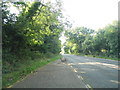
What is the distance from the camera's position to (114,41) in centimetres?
3806

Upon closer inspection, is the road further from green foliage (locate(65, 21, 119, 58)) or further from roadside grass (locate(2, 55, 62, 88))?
green foliage (locate(65, 21, 119, 58))

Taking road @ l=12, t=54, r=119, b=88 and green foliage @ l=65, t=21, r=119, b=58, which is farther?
green foliage @ l=65, t=21, r=119, b=58

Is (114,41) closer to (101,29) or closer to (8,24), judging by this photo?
(101,29)

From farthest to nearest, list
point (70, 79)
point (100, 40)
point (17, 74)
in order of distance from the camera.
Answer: point (100, 40) → point (17, 74) → point (70, 79)

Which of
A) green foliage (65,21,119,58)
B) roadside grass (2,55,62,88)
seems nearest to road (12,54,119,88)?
roadside grass (2,55,62,88)

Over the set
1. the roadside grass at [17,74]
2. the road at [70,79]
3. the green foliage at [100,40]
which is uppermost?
the green foliage at [100,40]

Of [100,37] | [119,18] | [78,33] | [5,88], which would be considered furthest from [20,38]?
[78,33]

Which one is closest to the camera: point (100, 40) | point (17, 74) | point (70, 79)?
point (70, 79)

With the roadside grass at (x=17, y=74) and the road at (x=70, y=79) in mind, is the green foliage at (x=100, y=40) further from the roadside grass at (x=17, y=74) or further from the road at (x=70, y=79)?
the road at (x=70, y=79)

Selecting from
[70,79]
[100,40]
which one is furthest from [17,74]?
[100,40]

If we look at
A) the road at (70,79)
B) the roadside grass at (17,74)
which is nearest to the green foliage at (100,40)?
the roadside grass at (17,74)

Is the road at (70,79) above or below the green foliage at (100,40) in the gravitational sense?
below

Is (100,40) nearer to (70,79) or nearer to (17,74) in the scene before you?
(70,79)

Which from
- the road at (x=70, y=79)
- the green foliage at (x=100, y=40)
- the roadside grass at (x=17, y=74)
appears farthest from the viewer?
the green foliage at (x=100, y=40)
